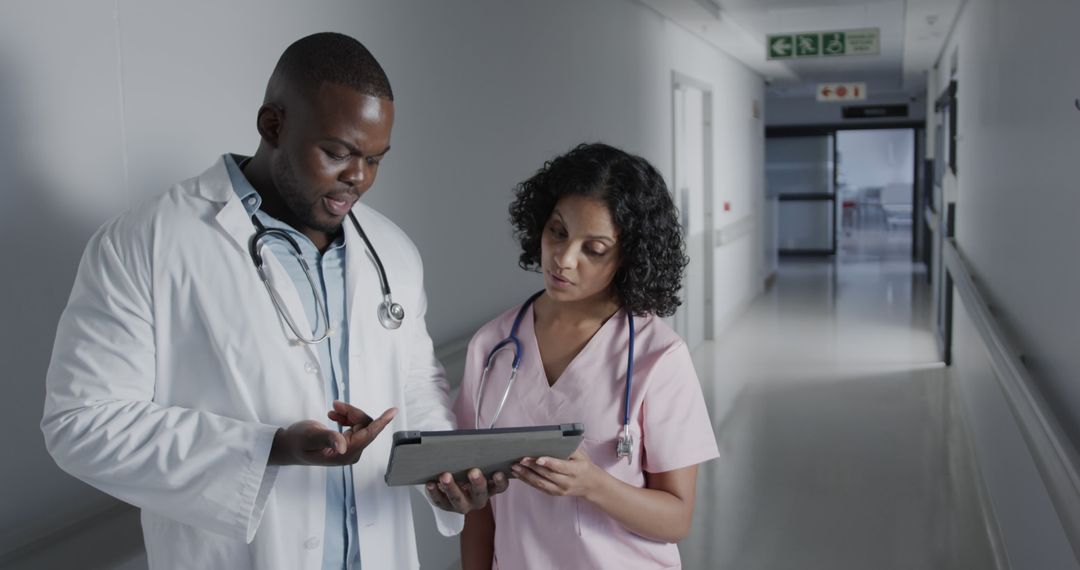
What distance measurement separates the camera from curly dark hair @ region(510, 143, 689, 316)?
1.74 metres

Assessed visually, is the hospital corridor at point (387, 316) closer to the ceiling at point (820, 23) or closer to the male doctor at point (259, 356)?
the male doctor at point (259, 356)

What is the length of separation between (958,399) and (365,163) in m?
5.71

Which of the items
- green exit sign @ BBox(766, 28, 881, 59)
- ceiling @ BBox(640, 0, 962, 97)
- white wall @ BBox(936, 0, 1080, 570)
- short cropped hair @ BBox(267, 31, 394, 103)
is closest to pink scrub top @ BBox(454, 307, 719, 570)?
short cropped hair @ BBox(267, 31, 394, 103)

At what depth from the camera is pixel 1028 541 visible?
3051 mm

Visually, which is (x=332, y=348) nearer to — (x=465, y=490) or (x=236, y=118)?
(x=465, y=490)

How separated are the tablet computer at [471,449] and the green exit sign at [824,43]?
7499mm

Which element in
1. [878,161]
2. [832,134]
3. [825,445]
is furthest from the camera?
[878,161]

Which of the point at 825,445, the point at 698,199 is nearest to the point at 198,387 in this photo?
the point at 825,445

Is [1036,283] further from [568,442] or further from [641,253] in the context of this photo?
[568,442]

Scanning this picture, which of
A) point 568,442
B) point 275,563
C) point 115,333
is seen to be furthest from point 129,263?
point 568,442

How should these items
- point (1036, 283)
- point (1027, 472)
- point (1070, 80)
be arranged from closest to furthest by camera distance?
point (1070, 80) → point (1036, 283) → point (1027, 472)

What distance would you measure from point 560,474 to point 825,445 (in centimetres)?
418

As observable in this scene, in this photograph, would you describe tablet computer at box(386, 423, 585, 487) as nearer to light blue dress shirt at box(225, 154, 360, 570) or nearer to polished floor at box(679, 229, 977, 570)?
light blue dress shirt at box(225, 154, 360, 570)

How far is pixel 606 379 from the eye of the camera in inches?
67.4
